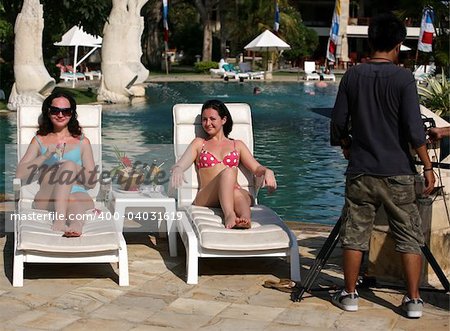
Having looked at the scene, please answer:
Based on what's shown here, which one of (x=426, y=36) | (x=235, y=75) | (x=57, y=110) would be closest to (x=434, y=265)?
(x=57, y=110)

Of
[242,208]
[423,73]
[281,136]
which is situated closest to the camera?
[242,208]

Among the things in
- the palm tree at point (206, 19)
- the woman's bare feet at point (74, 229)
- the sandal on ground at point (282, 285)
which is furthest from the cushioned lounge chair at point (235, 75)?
the sandal on ground at point (282, 285)

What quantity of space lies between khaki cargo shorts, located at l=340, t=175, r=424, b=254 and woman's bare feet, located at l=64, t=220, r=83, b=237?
73.6 inches

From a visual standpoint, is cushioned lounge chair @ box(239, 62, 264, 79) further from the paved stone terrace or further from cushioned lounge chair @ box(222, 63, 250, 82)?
the paved stone terrace

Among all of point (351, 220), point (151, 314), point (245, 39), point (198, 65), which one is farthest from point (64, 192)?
point (245, 39)

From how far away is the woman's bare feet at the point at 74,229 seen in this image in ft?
19.0

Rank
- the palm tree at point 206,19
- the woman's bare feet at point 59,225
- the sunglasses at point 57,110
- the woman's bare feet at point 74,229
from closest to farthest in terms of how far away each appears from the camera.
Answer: the woman's bare feet at point 74,229
the woman's bare feet at point 59,225
the sunglasses at point 57,110
the palm tree at point 206,19

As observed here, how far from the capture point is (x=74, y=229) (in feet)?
19.3

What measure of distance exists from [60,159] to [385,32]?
286cm

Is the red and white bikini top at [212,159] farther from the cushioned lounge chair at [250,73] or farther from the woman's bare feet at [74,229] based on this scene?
the cushioned lounge chair at [250,73]

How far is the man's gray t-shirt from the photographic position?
4.88 meters

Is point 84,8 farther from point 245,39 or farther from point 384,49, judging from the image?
point 245,39

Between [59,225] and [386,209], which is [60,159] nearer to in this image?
[59,225]

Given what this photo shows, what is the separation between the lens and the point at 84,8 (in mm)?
21109
